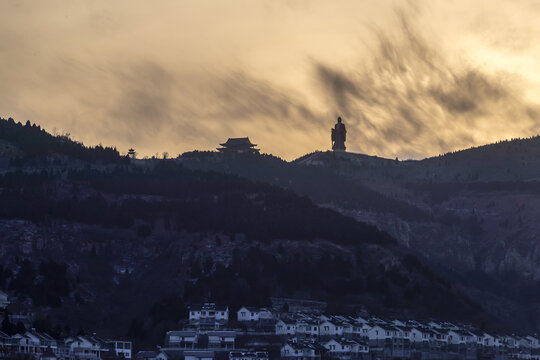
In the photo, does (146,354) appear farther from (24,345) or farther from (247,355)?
(24,345)

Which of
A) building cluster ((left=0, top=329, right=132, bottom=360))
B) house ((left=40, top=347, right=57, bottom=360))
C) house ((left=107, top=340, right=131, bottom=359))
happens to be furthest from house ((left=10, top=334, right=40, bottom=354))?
house ((left=107, top=340, right=131, bottom=359))

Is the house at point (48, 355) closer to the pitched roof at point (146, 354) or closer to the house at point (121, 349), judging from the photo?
the house at point (121, 349)

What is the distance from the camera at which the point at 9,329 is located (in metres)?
198

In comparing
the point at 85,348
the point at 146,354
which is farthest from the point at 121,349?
the point at 85,348

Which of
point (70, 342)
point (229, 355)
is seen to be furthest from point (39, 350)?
point (229, 355)

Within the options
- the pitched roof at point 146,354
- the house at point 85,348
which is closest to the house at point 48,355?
the house at point 85,348

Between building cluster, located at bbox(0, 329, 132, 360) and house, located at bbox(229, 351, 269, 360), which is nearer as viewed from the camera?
building cluster, located at bbox(0, 329, 132, 360)

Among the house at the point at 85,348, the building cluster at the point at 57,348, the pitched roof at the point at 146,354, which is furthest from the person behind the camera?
the pitched roof at the point at 146,354

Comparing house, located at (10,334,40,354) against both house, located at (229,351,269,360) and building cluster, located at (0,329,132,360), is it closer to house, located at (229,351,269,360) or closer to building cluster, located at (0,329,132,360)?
building cluster, located at (0,329,132,360)

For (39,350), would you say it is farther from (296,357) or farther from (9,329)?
(296,357)

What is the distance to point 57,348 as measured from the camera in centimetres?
19488

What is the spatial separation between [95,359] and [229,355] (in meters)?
14.1

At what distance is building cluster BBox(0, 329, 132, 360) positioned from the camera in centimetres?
18988

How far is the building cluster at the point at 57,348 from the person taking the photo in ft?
623
